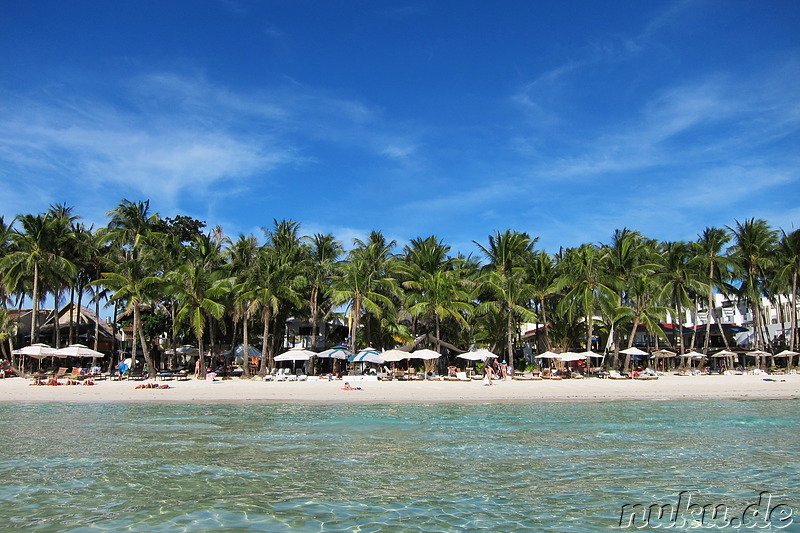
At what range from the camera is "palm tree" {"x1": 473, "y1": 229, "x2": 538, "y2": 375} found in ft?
118

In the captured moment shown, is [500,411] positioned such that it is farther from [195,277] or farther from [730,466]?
[195,277]

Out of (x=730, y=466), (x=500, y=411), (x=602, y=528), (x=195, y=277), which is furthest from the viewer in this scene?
(x=195, y=277)

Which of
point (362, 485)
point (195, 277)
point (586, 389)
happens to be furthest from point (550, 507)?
point (195, 277)

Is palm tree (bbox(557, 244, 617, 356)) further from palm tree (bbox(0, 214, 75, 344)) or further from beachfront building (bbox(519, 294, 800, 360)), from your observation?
palm tree (bbox(0, 214, 75, 344))

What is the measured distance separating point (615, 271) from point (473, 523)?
113 feet

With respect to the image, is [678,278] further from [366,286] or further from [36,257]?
[36,257]

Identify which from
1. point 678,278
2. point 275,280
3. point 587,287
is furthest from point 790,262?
point 275,280

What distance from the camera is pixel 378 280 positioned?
36.8m

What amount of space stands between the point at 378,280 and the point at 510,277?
27.4ft

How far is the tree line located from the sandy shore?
262 inches

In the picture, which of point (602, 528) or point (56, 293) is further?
point (56, 293)

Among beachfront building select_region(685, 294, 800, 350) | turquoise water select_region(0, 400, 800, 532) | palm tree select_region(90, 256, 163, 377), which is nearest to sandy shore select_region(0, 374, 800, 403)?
palm tree select_region(90, 256, 163, 377)

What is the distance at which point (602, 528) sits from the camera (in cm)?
699

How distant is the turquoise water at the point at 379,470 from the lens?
7484mm
